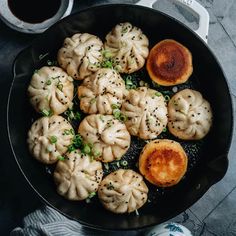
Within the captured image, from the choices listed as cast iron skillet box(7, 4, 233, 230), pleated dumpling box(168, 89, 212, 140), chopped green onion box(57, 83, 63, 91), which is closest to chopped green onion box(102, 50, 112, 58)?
cast iron skillet box(7, 4, 233, 230)

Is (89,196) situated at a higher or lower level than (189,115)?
lower

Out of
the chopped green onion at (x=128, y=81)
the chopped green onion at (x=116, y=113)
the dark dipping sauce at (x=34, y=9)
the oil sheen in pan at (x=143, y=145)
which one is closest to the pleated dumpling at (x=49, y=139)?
the oil sheen in pan at (x=143, y=145)

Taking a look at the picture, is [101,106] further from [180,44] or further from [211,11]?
[211,11]

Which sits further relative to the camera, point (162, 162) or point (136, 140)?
point (136, 140)

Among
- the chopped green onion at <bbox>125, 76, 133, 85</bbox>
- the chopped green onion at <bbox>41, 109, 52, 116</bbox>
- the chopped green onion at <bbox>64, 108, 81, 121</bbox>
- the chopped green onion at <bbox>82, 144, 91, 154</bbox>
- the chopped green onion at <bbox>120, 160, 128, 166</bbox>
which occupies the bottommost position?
the chopped green onion at <bbox>120, 160, 128, 166</bbox>

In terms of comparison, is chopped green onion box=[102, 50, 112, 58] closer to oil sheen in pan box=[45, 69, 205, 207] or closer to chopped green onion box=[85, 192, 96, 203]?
oil sheen in pan box=[45, 69, 205, 207]

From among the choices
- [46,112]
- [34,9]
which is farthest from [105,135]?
[34,9]

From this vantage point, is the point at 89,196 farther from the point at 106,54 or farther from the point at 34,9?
the point at 34,9
